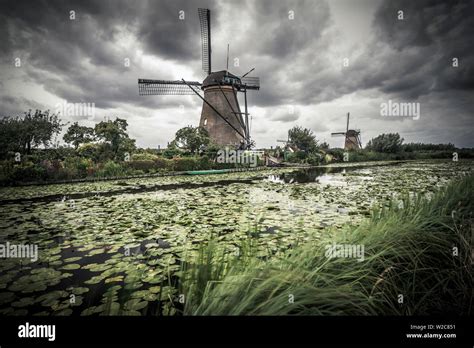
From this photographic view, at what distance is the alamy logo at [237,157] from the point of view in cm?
1750

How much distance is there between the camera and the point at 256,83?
79.8ft

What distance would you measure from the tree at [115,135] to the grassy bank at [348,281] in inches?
558

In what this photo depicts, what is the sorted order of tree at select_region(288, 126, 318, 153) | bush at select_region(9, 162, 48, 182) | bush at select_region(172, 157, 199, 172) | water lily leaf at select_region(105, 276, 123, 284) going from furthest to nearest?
tree at select_region(288, 126, 318, 153), bush at select_region(172, 157, 199, 172), bush at select_region(9, 162, 48, 182), water lily leaf at select_region(105, 276, 123, 284)

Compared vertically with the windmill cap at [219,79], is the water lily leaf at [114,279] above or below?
below

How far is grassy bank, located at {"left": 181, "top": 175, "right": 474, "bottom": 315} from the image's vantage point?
1.35 metres

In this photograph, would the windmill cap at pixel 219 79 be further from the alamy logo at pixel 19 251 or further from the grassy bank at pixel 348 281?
the grassy bank at pixel 348 281

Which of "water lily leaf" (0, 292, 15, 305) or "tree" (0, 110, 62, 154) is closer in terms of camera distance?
"water lily leaf" (0, 292, 15, 305)

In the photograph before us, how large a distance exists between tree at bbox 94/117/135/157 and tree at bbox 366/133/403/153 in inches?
1467

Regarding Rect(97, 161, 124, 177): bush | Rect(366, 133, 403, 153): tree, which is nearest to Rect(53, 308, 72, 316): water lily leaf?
Rect(97, 161, 124, 177): bush

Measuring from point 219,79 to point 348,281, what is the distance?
2240cm

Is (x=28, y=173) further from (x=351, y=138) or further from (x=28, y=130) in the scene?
(x=351, y=138)

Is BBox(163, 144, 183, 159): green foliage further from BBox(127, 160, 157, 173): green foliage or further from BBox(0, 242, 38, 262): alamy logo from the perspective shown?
BBox(0, 242, 38, 262): alamy logo

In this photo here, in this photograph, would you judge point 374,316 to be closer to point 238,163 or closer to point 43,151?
point 43,151

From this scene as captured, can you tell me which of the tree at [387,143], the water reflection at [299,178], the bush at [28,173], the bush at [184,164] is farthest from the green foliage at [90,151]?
the tree at [387,143]
